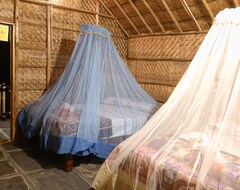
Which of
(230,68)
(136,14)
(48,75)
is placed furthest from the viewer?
(136,14)

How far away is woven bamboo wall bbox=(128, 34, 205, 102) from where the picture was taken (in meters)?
3.99

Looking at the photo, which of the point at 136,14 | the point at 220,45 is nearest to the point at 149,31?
the point at 136,14

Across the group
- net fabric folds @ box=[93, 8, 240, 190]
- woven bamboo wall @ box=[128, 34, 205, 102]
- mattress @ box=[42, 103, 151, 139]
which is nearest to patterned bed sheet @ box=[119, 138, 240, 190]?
net fabric folds @ box=[93, 8, 240, 190]

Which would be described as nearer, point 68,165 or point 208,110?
point 208,110

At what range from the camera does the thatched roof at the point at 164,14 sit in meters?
3.35

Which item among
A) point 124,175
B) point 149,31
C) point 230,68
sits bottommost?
point 124,175

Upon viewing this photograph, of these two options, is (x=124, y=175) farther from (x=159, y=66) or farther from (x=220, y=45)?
(x=159, y=66)

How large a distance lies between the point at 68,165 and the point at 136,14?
2780mm

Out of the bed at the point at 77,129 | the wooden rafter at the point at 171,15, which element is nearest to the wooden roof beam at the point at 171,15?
the wooden rafter at the point at 171,15

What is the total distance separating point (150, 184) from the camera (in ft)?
5.54

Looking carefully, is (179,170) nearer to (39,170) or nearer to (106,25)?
(39,170)

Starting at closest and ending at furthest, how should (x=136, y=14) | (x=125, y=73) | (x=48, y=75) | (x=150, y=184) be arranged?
(x=150, y=184)
(x=125, y=73)
(x=48, y=75)
(x=136, y=14)

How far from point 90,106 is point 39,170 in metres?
0.94

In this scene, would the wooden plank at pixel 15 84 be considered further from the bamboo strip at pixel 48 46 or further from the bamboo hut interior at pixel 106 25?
the bamboo strip at pixel 48 46
